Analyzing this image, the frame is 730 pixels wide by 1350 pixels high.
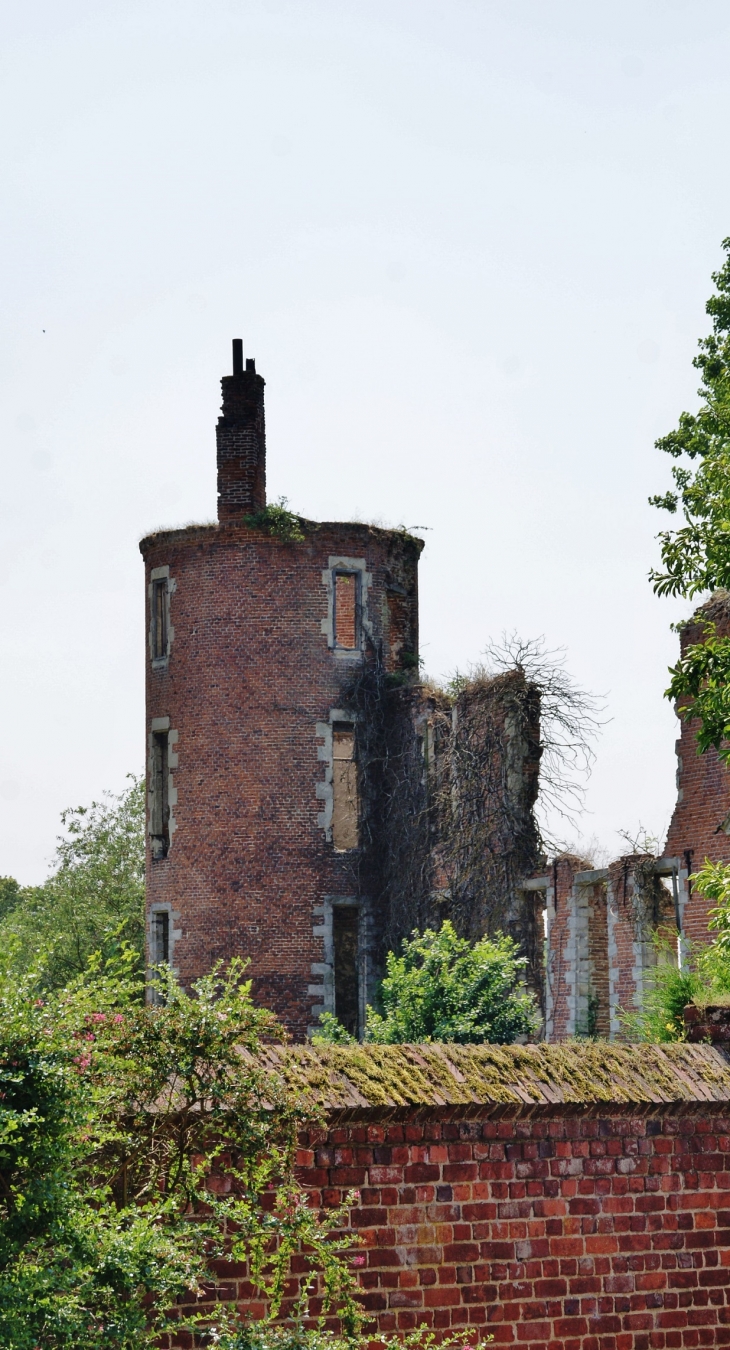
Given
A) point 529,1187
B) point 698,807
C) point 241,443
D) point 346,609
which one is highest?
point 241,443

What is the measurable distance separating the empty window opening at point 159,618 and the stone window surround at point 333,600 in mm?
2778

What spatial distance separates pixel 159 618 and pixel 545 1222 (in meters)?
21.6

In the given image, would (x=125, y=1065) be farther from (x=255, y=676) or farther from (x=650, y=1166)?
(x=255, y=676)

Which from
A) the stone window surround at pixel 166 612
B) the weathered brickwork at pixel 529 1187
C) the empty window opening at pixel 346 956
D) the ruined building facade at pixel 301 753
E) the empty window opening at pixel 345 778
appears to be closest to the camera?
the weathered brickwork at pixel 529 1187

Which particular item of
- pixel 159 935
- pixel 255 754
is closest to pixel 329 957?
pixel 159 935

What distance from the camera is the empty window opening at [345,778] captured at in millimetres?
28156

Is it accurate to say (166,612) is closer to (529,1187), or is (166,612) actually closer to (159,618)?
(159,618)

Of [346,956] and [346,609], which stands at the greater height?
[346,609]

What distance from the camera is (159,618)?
29.4m

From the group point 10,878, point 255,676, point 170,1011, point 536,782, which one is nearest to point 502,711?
point 536,782

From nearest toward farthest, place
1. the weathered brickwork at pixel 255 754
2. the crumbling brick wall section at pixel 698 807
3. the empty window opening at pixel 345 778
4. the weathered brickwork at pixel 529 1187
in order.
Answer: the weathered brickwork at pixel 529 1187, the crumbling brick wall section at pixel 698 807, the weathered brickwork at pixel 255 754, the empty window opening at pixel 345 778

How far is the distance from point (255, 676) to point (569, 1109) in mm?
19476

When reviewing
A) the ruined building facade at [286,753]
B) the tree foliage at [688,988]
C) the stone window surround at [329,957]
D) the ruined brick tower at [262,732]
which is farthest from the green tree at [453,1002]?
the ruined brick tower at [262,732]

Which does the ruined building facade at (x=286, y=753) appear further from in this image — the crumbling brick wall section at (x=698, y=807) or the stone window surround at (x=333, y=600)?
the crumbling brick wall section at (x=698, y=807)
